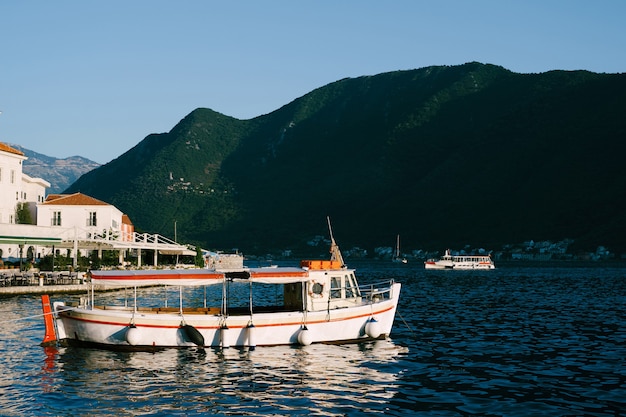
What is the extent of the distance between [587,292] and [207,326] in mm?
54311

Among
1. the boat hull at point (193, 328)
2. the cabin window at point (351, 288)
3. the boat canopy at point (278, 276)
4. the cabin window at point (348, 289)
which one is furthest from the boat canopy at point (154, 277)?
the cabin window at point (351, 288)

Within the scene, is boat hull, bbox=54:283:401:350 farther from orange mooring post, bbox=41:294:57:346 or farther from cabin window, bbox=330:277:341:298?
cabin window, bbox=330:277:341:298

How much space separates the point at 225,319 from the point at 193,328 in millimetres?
1590

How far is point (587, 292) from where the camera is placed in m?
75.8

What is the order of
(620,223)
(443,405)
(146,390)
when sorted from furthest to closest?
(620,223), (146,390), (443,405)

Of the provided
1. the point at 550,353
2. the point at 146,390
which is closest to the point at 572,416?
the point at 550,353

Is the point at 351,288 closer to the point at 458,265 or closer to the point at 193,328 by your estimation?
the point at 193,328

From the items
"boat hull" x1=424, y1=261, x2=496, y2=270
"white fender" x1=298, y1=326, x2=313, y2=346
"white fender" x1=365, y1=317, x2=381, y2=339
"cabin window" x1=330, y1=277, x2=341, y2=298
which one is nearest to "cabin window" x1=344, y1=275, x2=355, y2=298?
"cabin window" x1=330, y1=277, x2=341, y2=298

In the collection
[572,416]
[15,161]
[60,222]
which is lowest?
[572,416]

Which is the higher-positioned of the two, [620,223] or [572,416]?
[620,223]

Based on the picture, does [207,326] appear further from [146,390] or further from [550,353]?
[550,353]

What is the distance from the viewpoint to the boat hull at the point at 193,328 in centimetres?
3325

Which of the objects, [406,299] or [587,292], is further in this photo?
[587,292]

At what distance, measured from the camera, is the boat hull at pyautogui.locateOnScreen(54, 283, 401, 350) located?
3325cm
